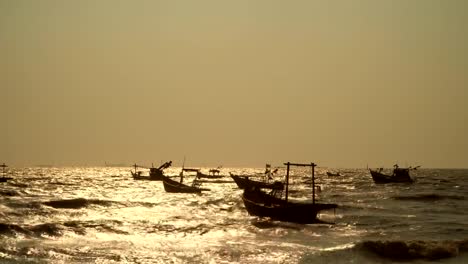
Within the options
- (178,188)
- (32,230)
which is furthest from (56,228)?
(178,188)

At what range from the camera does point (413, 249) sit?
29.0 meters

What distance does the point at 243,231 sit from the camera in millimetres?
37156

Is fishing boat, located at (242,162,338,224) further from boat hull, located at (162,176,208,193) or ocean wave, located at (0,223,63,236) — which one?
boat hull, located at (162,176,208,193)

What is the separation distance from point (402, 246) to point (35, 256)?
60.1 ft

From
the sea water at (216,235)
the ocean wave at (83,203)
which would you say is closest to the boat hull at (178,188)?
the ocean wave at (83,203)

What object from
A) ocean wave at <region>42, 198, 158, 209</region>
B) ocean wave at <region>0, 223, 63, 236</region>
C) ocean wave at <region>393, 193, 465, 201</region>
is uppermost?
ocean wave at <region>393, 193, 465, 201</region>

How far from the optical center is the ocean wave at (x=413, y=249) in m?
27.9

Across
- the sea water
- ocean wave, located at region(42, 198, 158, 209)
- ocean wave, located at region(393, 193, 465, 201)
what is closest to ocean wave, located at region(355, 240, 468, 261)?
the sea water

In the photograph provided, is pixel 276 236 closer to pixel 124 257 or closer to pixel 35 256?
pixel 124 257

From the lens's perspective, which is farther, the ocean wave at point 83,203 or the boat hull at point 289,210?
the ocean wave at point 83,203

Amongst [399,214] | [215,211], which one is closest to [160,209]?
[215,211]

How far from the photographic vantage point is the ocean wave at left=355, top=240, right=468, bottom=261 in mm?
27906

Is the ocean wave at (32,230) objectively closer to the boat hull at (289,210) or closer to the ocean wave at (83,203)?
the boat hull at (289,210)

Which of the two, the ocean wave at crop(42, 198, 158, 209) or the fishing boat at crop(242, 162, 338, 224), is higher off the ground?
the fishing boat at crop(242, 162, 338, 224)
